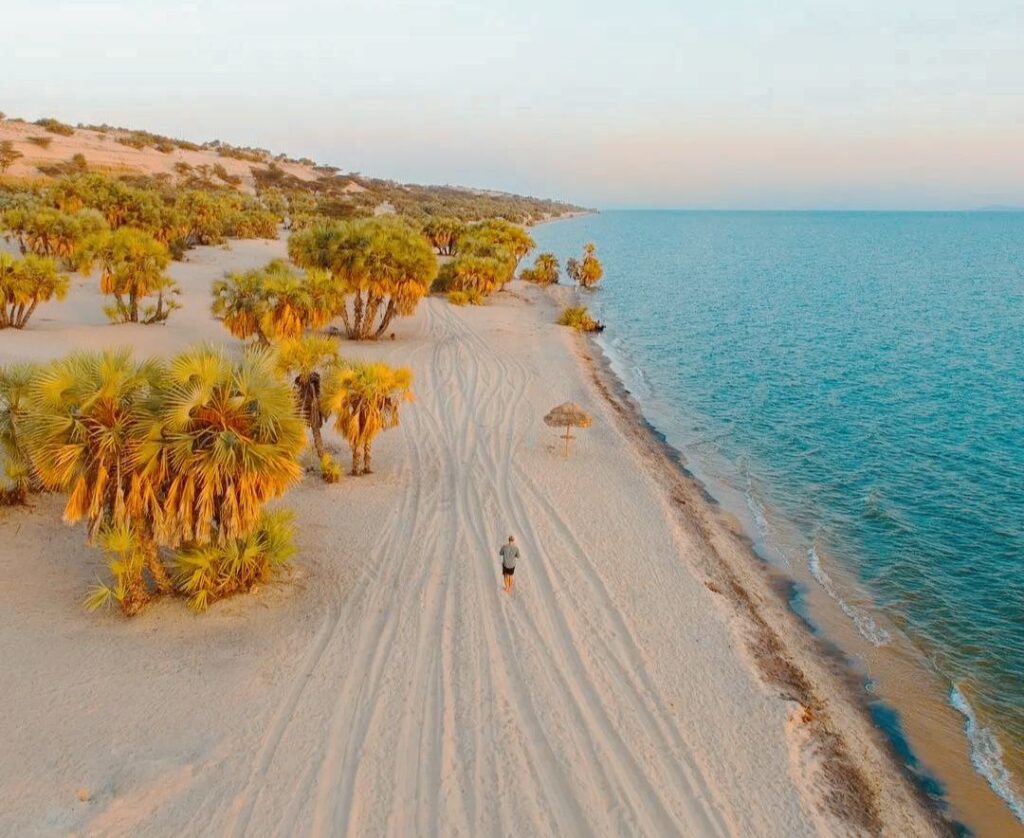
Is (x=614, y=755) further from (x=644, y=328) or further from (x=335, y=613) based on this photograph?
(x=644, y=328)

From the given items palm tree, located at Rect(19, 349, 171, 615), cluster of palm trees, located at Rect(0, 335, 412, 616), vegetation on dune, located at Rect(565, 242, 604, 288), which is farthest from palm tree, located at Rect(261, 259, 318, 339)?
vegetation on dune, located at Rect(565, 242, 604, 288)

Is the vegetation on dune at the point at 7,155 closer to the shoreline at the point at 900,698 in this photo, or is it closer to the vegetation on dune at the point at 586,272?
the vegetation on dune at the point at 586,272

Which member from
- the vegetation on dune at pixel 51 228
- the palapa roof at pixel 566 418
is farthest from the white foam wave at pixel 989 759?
the vegetation on dune at pixel 51 228

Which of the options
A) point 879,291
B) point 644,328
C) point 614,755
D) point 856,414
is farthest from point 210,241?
point 879,291

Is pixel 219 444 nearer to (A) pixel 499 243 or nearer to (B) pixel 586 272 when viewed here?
(A) pixel 499 243

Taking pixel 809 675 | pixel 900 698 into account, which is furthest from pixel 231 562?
pixel 900 698
